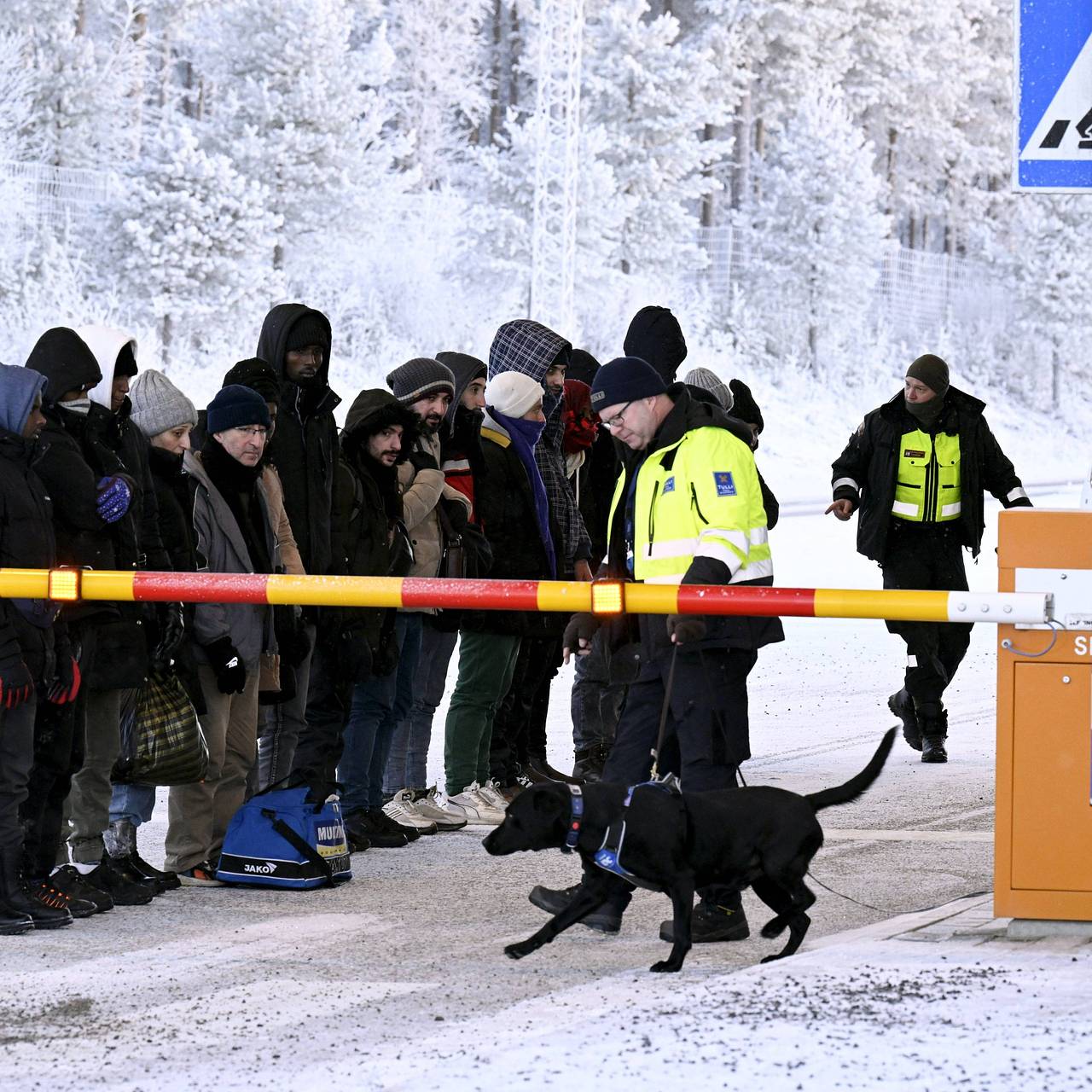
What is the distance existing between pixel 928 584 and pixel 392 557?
12.0 feet

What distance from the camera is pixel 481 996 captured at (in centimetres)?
558

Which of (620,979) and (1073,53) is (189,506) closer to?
(620,979)

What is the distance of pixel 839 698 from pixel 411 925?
22.8 ft

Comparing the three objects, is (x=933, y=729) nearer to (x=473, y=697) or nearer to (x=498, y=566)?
(x=498, y=566)

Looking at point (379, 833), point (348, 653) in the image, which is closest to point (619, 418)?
point (348, 653)

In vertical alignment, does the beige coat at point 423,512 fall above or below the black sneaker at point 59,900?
above

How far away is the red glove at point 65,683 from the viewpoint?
665cm

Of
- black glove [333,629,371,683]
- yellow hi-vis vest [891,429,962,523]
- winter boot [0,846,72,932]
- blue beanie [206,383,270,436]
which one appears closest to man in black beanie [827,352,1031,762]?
yellow hi-vis vest [891,429,962,523]

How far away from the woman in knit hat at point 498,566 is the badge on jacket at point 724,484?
2645 mm

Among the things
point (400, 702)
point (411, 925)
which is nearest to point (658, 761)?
point (411, 925)

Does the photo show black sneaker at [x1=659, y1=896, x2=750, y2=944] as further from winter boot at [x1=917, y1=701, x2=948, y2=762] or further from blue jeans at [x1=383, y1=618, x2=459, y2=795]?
winter boot at [x1=917, y1=701, x2=948, y2=762]

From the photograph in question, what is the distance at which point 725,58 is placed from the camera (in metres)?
67.6

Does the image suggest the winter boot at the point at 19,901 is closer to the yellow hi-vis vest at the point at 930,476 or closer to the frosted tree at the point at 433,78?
the yellow hi-vis vest at the point at 930,476

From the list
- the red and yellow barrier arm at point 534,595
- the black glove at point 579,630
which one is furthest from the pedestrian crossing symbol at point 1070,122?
the black glove at point 579,630
